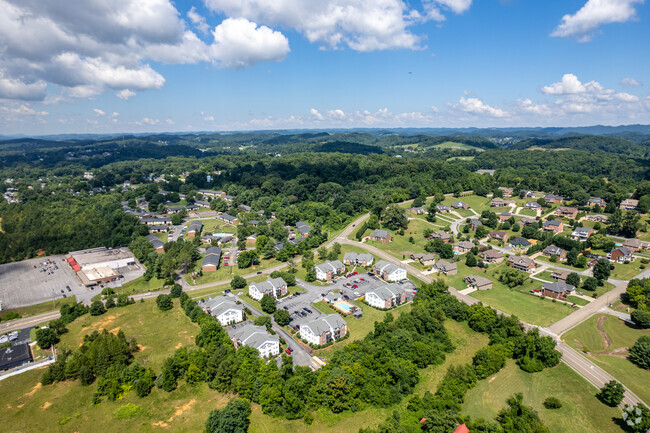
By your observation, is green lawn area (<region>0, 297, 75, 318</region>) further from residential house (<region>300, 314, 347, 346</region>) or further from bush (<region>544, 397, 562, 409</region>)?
bush (<region>544, 397, 562, 409</region>)

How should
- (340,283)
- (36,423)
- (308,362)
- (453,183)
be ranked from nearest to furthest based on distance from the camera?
(36,423)
(308,362)
(340,283)
(453,183)

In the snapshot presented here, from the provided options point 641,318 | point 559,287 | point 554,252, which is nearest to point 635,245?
point 554,252

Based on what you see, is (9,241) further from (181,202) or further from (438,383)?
(438,383)

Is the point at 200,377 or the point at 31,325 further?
the point at 31,325

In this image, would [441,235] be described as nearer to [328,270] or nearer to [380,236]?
[380,236]

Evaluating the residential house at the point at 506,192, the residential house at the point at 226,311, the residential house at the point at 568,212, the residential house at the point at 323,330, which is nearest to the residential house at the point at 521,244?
the residential house at the point at 568,212

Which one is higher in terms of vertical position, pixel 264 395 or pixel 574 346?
pixel 264 395

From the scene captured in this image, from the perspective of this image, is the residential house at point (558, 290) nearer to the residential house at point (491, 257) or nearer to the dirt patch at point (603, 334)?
the dirt patch at point (603, 334)

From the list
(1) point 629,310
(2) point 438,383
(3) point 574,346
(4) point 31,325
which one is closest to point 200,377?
(2) point 438,383
